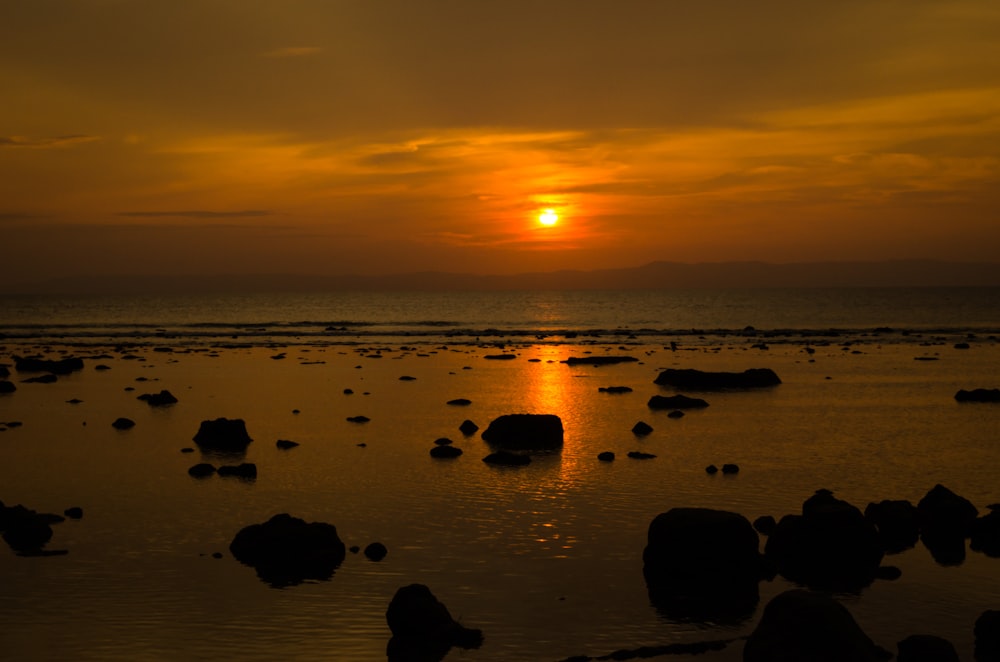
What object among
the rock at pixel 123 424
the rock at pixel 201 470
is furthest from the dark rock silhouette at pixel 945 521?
the rock at pixel 123 424

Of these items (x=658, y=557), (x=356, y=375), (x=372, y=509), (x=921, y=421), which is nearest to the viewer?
(x=658, y=557)

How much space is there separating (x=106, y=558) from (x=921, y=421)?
31293 millimetres

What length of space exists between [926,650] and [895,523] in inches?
310

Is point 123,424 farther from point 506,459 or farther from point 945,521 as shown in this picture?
point 945,521

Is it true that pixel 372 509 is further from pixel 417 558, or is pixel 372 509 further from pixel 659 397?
pixel 659 397

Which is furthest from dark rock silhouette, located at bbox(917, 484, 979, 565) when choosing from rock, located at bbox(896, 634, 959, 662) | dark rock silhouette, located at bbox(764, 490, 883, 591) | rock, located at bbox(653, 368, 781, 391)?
rock, located at bbox(653, 368, 781, 391)

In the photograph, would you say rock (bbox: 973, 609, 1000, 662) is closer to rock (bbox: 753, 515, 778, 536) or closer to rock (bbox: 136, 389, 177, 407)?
rock (bbox: 753, 515, 778, 536)

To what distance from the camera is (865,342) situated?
95.0 m

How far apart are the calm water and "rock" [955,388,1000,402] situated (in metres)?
1.49

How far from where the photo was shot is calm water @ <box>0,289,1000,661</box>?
47.2 ft

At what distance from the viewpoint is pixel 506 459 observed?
2806 cm

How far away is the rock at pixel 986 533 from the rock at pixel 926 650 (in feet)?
22.9

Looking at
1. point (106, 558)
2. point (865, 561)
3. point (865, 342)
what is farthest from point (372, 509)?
point (865, 342)

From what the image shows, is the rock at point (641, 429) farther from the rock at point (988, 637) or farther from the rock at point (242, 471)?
the rock at point (988, 637)
